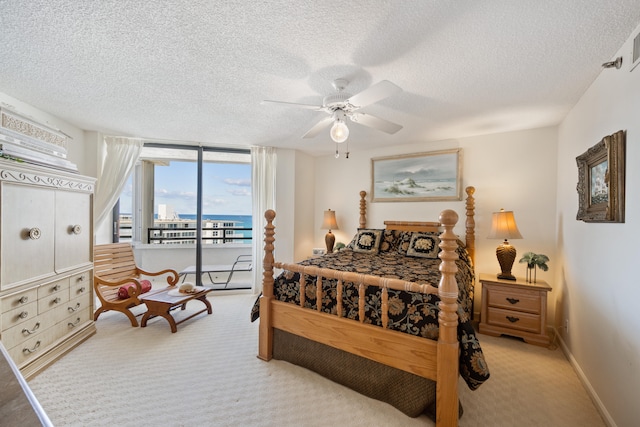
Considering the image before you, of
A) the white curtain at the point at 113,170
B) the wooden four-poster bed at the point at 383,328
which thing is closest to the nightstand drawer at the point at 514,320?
the wooden four-poster bed at the point at 383,328

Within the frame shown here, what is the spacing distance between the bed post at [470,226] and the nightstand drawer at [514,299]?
23.7 inches

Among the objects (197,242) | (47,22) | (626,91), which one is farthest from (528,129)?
(197,242)

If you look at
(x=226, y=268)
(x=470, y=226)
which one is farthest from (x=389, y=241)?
(x=226, y=268)

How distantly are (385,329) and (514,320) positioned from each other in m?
1.81

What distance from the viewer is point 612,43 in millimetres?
1565

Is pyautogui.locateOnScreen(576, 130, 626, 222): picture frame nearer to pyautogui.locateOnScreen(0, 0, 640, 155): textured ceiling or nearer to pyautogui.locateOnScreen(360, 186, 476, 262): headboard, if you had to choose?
pyautogui.locateOnScreen(0, 0, 640, 155): textured ceiling

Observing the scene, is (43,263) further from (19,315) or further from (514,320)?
(514,320)

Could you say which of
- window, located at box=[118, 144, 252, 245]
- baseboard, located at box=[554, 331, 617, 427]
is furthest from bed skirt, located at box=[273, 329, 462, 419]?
window, located at box=[118, 144, 252, 245]

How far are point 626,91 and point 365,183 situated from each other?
2.87 m

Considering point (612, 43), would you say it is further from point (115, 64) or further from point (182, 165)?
point (182, 165)

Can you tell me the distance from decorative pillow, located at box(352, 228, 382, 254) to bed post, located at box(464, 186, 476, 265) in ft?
3.48

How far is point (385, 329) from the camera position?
1.75 m

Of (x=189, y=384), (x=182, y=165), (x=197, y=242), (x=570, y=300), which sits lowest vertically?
(x=189, y=384)

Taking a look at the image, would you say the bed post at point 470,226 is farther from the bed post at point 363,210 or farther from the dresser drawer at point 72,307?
the dresser drawer at point 72,307
